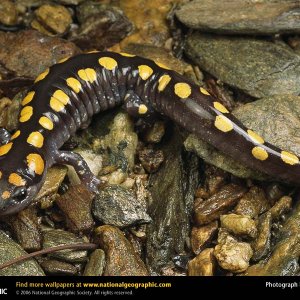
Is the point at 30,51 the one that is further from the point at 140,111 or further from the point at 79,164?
the point at 79,164

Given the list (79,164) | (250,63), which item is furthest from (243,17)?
(79,164)

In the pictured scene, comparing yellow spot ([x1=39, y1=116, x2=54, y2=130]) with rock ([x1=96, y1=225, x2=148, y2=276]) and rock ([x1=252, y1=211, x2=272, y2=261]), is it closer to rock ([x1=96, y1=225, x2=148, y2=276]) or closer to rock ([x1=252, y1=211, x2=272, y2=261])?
rock ([x1=96, y1=225, x2=148, y2=276])

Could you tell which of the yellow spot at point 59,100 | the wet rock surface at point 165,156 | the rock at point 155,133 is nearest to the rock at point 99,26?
the wet rock surface at point 165,156

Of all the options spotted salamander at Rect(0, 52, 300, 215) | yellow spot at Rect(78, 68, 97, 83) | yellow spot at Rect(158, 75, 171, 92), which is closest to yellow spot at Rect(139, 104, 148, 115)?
spotted salamander at Rect(0, 52, 300, 215)

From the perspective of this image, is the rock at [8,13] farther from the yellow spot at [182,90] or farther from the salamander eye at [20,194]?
the salamander eye at [20,194]
